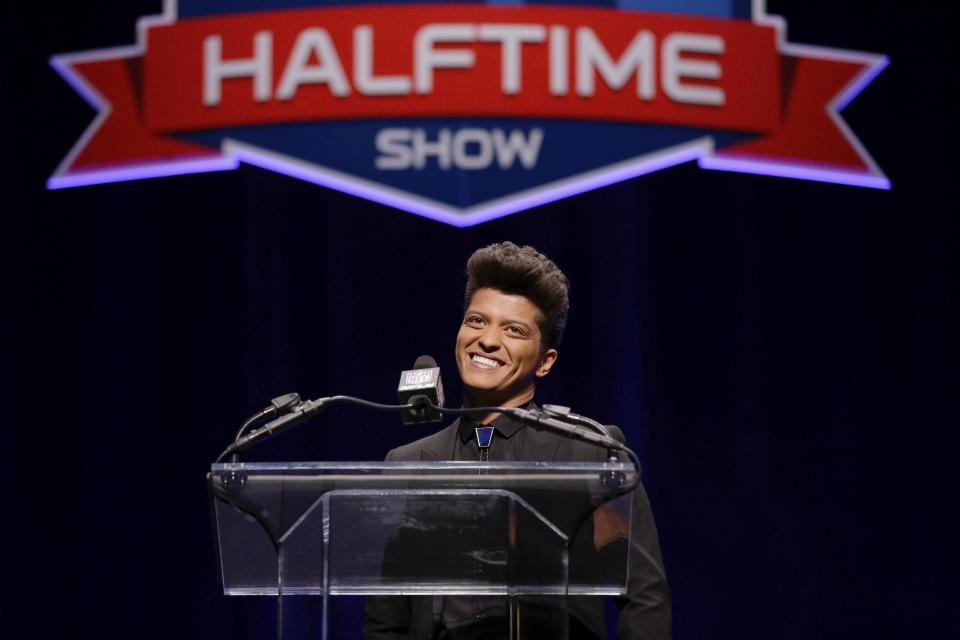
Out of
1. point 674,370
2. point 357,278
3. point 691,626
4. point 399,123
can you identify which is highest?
point 399,123

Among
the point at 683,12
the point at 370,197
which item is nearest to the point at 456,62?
the point at 370,197

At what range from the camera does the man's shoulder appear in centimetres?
206

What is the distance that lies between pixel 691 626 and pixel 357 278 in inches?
51.5

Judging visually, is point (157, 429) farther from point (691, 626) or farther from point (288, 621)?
point (691, 626)

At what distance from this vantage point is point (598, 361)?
328 centimetres

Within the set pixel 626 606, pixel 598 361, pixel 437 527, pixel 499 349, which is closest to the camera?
pixel 437 527

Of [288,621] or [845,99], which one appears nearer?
[288,621]

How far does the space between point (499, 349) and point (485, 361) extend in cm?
3

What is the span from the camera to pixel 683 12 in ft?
11.1

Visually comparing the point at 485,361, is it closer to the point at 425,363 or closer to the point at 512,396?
the point at 512,396

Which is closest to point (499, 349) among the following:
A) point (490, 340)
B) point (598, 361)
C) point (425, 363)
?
point (490, 340)

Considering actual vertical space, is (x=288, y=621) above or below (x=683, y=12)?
below

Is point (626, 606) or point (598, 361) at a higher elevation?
point (598, 361)

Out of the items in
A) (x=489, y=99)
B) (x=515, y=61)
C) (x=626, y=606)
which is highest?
(x=515, y=61)
